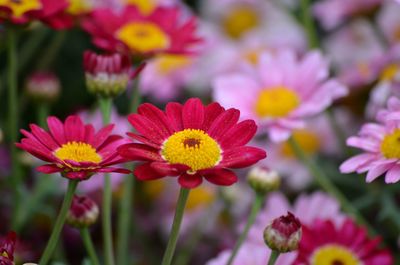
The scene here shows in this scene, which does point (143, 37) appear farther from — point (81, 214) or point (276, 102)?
point (81, 214)

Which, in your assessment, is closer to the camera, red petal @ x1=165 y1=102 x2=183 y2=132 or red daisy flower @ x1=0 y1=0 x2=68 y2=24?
red petal @ x1=165 y1=102 x2=183 y2=132

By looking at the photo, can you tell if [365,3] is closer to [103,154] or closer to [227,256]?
[227,256]

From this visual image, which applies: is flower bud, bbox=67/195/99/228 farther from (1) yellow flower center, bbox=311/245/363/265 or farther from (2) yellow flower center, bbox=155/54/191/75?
(2) yellow flower center, bbox=155/54/191/75

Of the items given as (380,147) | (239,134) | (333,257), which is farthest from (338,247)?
(239,134)

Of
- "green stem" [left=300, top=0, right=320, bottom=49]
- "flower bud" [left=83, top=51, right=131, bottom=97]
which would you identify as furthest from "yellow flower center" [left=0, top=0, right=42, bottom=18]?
"green stem" [left=300, top=0, right=320, bottom=49]

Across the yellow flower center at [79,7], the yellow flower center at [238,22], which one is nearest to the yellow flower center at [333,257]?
the yellow flower center at [79,7]

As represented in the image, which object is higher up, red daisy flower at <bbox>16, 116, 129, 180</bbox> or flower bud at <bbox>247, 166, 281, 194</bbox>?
flower bud at <bbox>247, 166, 281, 194</bbox>

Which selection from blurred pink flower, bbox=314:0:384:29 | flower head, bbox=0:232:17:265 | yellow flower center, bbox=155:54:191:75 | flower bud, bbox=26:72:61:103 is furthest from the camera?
yellow flower center, bbox=155:54:191:75
